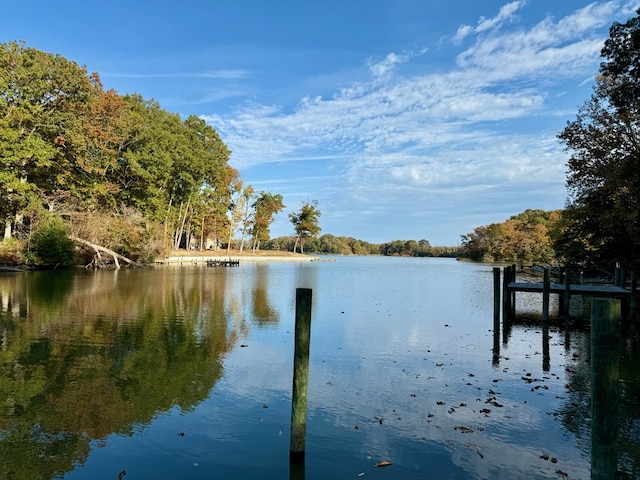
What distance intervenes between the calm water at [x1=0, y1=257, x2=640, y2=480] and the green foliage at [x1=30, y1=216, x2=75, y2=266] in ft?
70.3

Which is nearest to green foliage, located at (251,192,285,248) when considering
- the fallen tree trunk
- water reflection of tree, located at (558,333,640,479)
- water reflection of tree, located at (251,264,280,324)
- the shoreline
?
the shoreline

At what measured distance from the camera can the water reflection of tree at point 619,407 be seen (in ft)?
20.0

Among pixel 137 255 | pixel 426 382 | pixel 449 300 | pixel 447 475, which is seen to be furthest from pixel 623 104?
pixel 137 255

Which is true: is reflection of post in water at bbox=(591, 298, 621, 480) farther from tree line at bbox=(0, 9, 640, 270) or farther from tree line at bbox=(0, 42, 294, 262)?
tree line at bbox=(0, 42, 294, 262)

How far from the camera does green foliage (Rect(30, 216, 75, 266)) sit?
35469 mm

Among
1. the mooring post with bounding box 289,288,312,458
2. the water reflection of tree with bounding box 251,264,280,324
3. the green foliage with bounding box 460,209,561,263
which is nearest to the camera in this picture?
the mooring post with bounding box 289,288,312,458

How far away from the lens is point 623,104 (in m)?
20.0

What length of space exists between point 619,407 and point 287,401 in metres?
6.10

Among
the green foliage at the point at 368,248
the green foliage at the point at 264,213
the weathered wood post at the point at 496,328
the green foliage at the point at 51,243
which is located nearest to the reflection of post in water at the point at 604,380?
the weathered wood post at the point at 496,328

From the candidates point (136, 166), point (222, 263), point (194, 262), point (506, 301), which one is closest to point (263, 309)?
point (506, 301)

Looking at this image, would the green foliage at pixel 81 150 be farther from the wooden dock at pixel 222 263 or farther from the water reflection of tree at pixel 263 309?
the water reflection of tree at pixel 263 309

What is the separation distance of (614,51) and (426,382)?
19503 mm

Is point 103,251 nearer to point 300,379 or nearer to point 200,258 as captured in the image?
point 200,258

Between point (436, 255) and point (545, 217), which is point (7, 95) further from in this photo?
point (436, 255)
